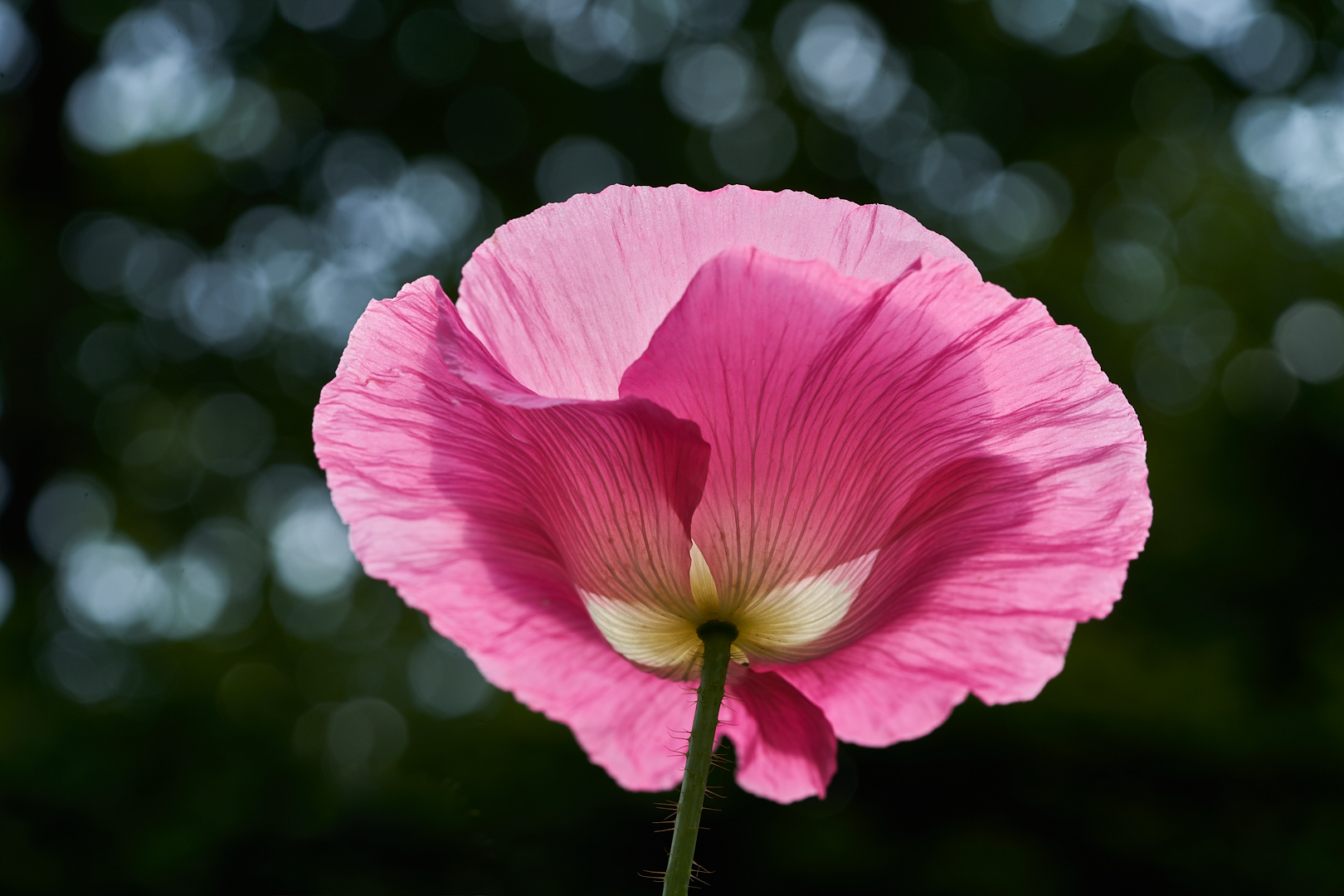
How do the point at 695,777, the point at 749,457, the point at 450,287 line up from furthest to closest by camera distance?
the point at 450,287 < the point at 749,457 < the point at 695,777

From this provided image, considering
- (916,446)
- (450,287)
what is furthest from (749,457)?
A: (450,287)

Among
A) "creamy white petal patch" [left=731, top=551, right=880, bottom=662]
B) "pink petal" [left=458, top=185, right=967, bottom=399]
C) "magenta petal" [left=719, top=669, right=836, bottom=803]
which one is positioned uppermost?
"pink petal" [left=458, top=185, right=967, bottom=399]

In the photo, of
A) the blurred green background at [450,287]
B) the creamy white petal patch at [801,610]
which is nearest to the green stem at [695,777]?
the creamy white petal patch at [801,610]

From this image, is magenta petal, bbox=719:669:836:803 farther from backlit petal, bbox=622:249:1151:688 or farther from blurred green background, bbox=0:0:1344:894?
blurred green background, bbox=0:0:1344:894

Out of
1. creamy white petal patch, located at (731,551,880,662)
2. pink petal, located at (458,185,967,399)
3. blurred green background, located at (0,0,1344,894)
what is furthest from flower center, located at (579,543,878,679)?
blurred green background, located at (0,0,1344,894)

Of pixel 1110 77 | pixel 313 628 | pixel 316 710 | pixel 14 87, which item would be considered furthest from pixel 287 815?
pixel 1110 77

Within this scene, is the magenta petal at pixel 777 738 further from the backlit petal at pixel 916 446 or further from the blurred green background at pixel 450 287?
the blurred green background at pixel 450 287

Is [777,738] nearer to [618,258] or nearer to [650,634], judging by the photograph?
[650,634]
